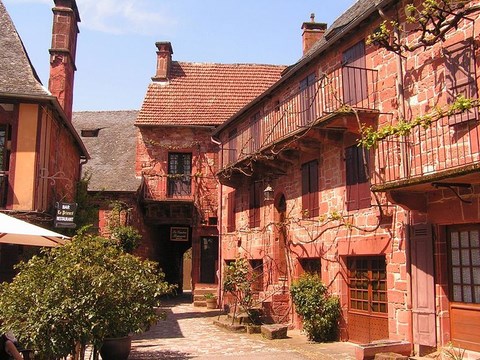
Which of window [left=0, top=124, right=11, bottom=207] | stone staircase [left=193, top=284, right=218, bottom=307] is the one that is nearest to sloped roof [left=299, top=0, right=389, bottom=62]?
window [left=0, top=124, right=11, bottom=207]

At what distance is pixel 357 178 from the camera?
11.5 meters

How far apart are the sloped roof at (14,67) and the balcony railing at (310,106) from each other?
244 inches

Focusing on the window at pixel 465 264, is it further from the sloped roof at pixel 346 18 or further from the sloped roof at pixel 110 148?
the sloped roof at pixel 110 148

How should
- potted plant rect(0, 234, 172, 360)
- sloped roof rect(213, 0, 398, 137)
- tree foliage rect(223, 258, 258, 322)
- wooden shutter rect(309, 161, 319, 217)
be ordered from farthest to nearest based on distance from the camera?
tree foliage rect(223, 258, 258, 322)
wooden shutter rect(309, 161, 319, 217)
sloped roof rect(213, 0, 398, 137)
potted plant rect(0, 234, 172, 360)

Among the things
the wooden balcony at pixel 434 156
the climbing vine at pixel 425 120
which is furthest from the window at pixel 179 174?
the climbing vine at pixel 425 120

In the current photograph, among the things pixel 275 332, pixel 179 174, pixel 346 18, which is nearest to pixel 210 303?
pixel 179 174

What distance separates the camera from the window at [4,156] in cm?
1259

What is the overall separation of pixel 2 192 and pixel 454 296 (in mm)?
10181

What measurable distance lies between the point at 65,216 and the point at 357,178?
724 cm

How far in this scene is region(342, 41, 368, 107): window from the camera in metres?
11.3

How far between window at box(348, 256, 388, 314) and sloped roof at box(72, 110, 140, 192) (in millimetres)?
12226

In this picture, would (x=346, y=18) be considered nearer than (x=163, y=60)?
Yes

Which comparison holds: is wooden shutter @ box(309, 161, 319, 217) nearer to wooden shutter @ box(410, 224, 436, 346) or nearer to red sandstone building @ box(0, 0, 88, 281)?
wooden shutter @ box(410, 224, 436, 346)

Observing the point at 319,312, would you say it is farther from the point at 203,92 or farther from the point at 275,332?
the point at 203,92
